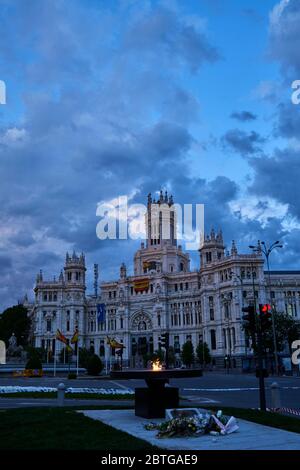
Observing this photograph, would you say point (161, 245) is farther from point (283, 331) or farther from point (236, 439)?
point (236, 439)

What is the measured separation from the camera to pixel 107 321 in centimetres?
13275

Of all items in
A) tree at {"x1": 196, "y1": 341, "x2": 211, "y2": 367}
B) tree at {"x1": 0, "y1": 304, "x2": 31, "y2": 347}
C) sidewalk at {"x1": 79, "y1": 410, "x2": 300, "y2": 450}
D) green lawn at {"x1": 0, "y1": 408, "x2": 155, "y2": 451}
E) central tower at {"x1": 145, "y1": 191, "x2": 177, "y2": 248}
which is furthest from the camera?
central tower at {"x1": 145, "y1": 191, "x2": 177, "y2": 248}

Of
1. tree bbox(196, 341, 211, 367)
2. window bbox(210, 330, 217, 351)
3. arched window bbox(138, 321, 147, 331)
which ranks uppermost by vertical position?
arched window bbox(138, 321, 147, 331)

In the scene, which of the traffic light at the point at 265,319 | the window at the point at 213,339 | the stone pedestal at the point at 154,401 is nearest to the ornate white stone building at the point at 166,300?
the window at the point at 213,339

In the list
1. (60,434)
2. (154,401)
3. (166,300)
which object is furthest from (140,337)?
(60,434)

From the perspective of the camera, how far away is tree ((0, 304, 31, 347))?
444ft

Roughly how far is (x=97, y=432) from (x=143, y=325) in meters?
117

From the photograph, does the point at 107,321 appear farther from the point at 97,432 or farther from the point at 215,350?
the point at 97,432

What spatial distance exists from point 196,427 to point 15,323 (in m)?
131

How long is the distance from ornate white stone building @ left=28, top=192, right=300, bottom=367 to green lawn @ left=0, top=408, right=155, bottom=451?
89613 mm

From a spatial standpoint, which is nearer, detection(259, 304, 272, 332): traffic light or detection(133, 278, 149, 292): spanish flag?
detection(259, 304, 272, 332): traffic light

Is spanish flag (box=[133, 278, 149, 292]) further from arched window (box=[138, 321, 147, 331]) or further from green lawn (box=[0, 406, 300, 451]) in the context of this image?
green lawn (box=[0, 406, 300, 451])

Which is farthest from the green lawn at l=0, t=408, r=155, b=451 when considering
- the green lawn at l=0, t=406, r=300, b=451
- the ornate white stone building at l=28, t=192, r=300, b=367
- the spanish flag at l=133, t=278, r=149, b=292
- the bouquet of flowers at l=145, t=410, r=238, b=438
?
the spanish flag at l=133, t=278, r=149, b=292

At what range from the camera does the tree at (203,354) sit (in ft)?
340
